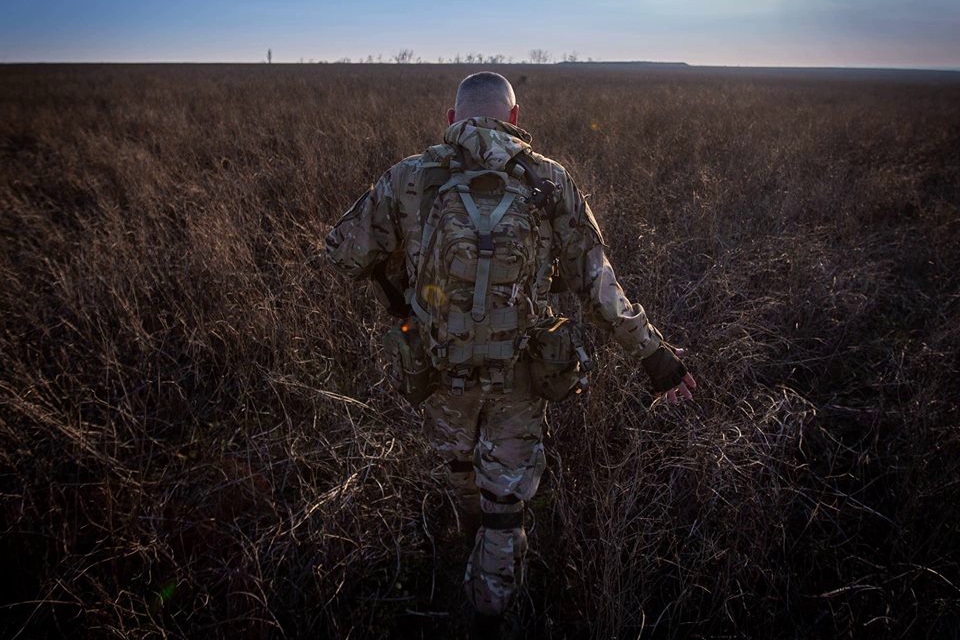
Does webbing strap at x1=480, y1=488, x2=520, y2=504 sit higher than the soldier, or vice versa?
the soldier

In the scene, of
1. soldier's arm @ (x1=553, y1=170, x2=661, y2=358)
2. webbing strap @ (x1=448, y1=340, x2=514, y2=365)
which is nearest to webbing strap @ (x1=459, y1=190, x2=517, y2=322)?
webbing strap @ (x1=448, y1=340, x2=514, y2=365)

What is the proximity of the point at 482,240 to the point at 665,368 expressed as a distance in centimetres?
77

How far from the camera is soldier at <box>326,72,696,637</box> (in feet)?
5.00

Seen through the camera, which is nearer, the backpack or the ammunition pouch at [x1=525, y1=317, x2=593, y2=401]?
the backpack

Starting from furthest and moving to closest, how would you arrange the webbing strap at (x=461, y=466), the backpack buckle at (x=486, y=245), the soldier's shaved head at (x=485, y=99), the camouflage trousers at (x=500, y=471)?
the webbing strap at (x=461, y=466) → the camouflage trousers at (x=500, y=471) → the soldier's shaved head at (x=485, y=99) → the backpack buckle at (x=486, y=245)

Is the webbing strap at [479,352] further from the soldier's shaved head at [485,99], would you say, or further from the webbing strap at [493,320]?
the soldier's shaved head at [485,99]

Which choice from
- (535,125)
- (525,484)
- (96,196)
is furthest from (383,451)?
(535,125)

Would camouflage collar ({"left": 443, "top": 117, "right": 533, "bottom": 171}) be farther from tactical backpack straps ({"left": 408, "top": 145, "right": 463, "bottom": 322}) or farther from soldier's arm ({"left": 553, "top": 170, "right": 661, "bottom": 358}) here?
soldier's arm ({"left": 553, "top": 170, "right": 661, "bottom": 358})

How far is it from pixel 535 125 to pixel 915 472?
7.63 meters

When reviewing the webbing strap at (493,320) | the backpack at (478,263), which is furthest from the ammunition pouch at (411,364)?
the webbing strap at (493,320)

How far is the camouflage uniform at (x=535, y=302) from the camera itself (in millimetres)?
1588

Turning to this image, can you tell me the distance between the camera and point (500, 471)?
69.0 inches

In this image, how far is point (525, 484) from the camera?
176 cm

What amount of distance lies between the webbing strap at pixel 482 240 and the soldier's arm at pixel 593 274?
23 cm
